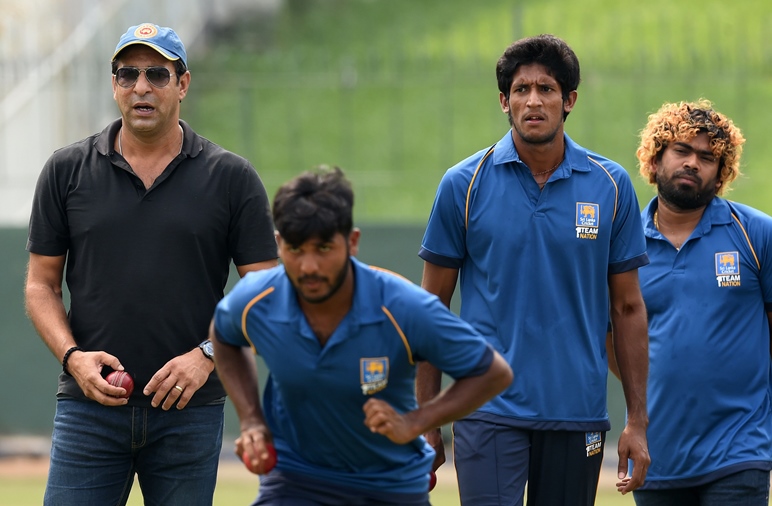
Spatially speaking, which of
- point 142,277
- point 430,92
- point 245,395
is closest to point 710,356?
point 245,395

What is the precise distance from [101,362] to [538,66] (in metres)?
2.10

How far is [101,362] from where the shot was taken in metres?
5.04

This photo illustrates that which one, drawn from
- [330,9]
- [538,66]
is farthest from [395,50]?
[538,66]

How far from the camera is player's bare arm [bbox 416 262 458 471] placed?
535 cm

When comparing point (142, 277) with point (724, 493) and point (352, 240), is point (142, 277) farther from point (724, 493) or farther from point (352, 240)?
point (724, 493)

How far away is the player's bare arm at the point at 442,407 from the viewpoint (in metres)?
4.14

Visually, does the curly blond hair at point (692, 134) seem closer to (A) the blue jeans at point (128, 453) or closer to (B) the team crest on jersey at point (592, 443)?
(B) the team crest on jersey at point (592, 443)

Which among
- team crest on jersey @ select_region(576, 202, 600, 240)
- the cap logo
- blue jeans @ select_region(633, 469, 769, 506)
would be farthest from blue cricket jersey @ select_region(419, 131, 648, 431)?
the cap logo

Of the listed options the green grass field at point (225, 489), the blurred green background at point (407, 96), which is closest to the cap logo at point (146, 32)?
the green grass field at point (225, 489)

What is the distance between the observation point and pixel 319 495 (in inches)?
173

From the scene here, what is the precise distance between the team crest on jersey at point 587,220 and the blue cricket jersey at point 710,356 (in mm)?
750

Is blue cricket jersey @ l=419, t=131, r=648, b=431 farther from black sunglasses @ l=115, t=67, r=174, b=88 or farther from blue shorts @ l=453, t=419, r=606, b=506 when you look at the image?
black sunglasses @ l=115, t=67, r=174, b=88

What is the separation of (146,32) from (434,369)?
1.80 meters

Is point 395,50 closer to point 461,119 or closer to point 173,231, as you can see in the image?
point 461,119
